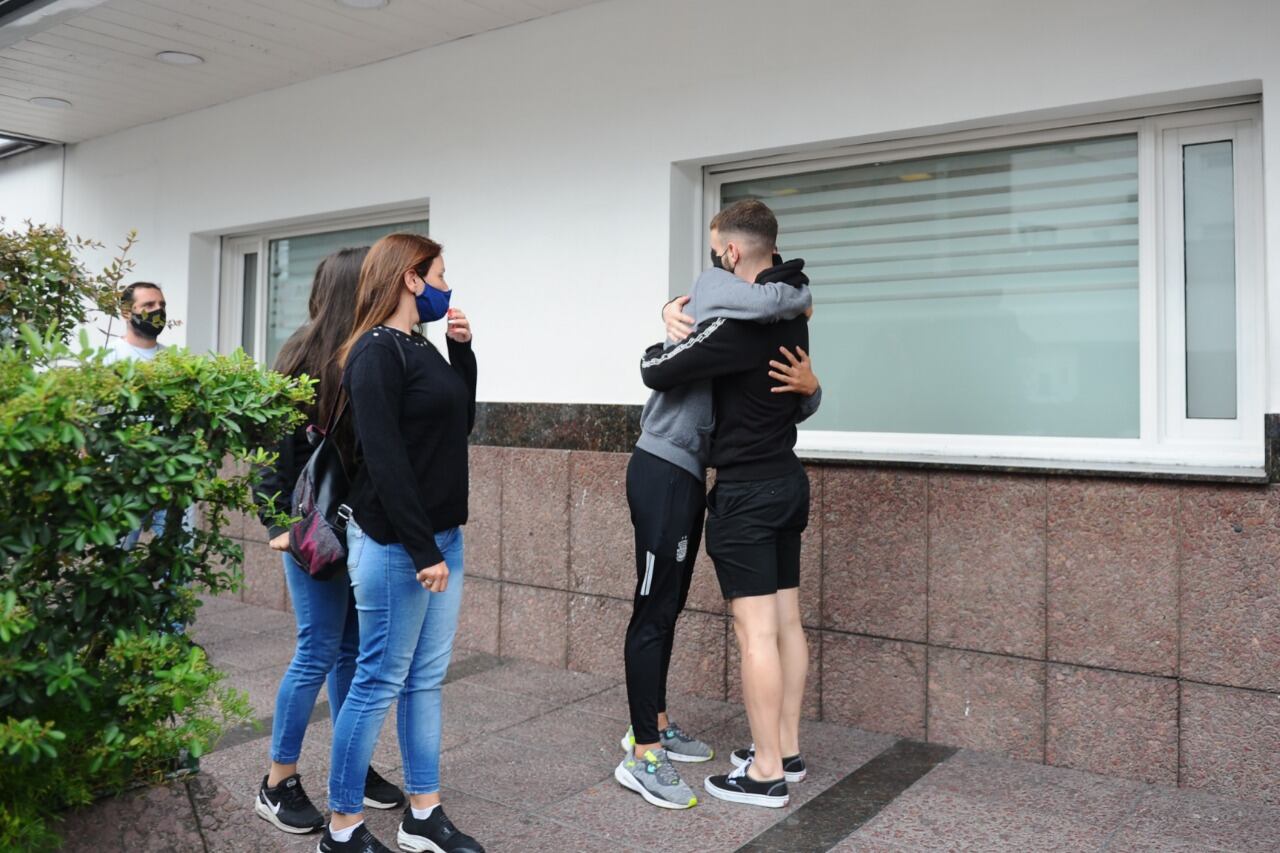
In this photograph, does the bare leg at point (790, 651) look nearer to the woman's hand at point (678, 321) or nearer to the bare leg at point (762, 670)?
the bare leg at point (762, 670)

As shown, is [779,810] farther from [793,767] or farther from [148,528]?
[148,528]

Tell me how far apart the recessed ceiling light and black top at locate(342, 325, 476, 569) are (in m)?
4.45

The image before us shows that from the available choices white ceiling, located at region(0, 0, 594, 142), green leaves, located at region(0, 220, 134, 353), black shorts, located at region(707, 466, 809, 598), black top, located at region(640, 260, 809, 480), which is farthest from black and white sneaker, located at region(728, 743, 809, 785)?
white ceiling, located at region(0, 0, 594, 142)

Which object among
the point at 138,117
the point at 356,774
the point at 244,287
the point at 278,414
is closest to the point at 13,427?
the point at 278,414

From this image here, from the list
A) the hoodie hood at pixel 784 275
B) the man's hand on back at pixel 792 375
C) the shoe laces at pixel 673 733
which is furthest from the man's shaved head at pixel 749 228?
the shoe laces at pixel 673 733

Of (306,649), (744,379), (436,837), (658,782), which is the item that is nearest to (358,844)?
(436,837)

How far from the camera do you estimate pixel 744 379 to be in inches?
144

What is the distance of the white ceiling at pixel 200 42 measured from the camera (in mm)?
5660

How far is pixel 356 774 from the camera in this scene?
3043mm

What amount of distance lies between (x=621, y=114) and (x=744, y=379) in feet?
7.55

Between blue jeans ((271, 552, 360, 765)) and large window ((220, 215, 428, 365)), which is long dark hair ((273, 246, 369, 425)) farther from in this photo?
large window ((220, 215, 428, 365))

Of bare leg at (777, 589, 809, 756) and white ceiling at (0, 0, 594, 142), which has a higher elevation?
white ceiling at (0, 0, 594, 142)

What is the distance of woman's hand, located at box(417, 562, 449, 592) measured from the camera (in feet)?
9.59

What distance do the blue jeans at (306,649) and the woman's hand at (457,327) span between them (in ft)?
2.81
